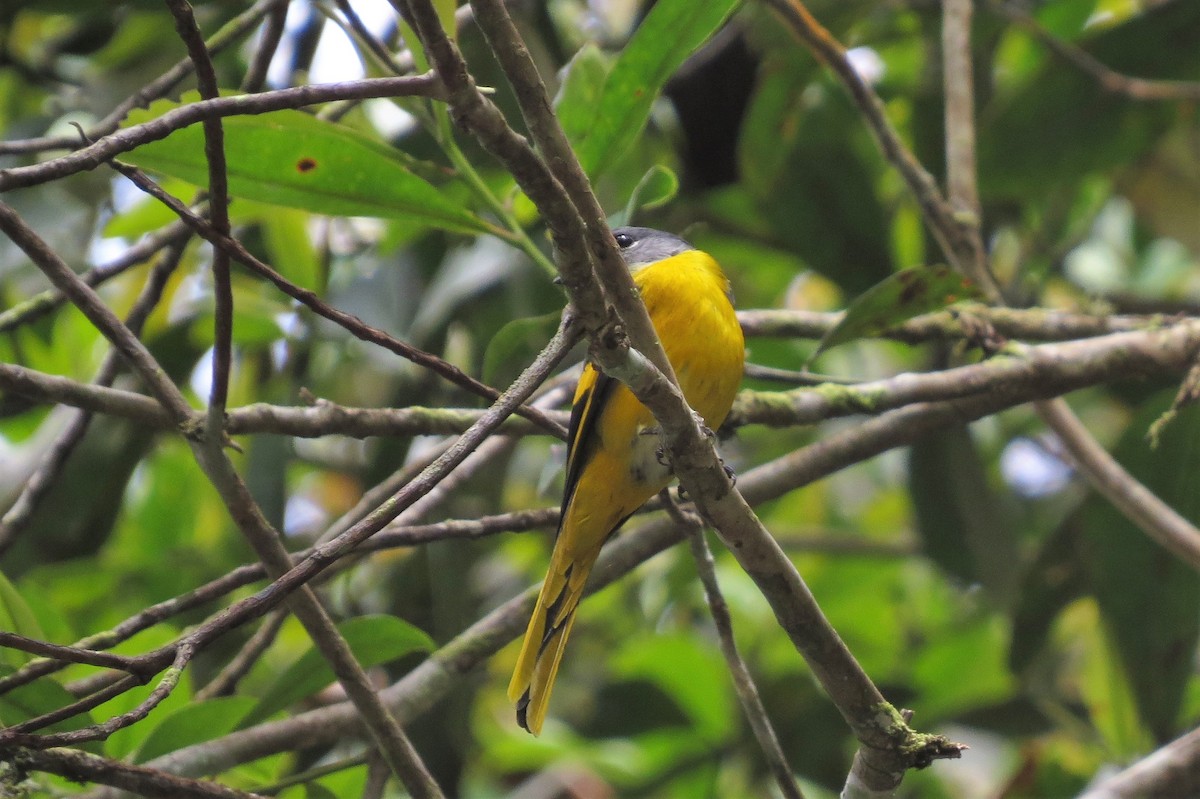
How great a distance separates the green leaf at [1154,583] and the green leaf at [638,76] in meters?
1.63

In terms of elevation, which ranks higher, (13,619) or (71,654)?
(13,619)

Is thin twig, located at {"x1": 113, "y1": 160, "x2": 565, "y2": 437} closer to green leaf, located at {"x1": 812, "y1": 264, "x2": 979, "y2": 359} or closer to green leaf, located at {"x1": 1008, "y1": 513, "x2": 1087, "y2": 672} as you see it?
green leaf, located at {"x1": 812, "y1": 264, "x2": 979, "y2": 359}

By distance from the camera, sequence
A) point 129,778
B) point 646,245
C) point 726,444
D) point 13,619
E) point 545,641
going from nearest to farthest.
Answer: point 129,778 → point 13,619 → point 545,641 → point 726,444 → point 646,245

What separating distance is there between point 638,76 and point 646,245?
2.53 feet

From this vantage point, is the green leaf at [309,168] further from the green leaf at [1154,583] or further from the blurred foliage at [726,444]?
the green leaf at [1154,583]

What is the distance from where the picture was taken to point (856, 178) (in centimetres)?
355

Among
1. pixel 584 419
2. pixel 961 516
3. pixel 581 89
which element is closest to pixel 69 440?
pixel 584 419

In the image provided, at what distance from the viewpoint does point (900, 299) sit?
2410 mm

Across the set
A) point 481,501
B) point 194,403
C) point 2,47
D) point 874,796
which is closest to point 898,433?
point 874,796

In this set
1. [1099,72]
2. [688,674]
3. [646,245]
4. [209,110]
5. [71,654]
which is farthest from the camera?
[688,674]

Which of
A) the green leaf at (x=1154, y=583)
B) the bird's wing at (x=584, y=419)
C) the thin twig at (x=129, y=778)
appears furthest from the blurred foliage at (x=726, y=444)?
the thin twig at (x=129, y=778)

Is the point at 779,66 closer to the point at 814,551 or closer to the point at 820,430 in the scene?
the point at 820,430

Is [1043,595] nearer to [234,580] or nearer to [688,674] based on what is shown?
[688,674]

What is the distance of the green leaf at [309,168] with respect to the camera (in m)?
1.98
